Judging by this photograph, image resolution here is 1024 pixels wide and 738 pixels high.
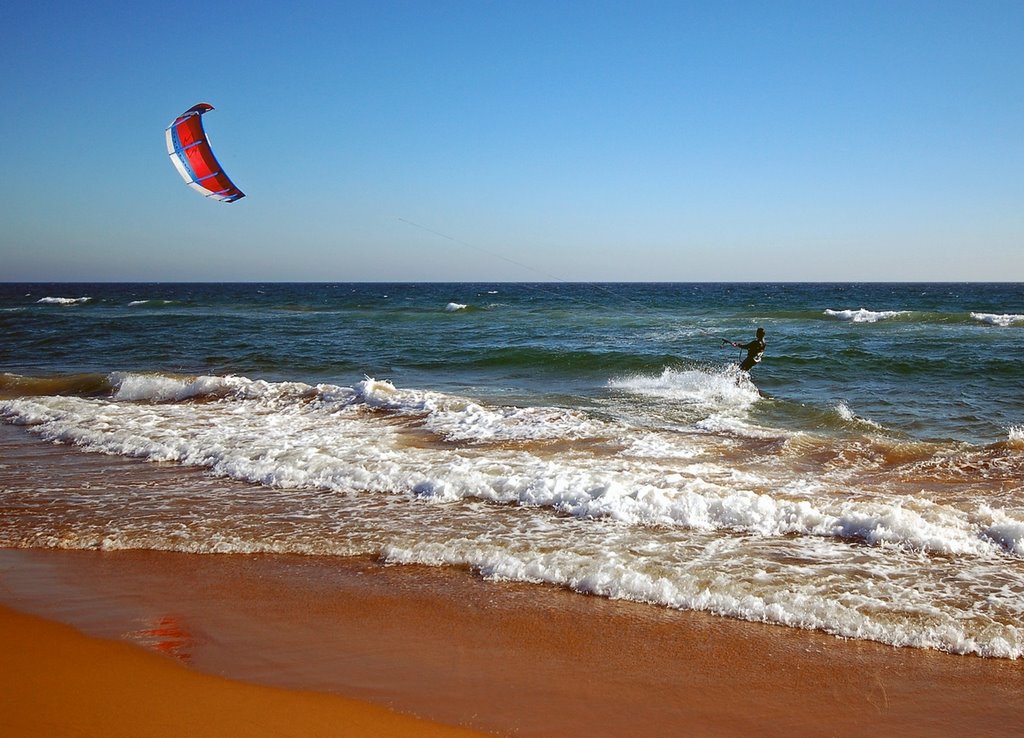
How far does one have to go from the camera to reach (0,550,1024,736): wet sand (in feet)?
12.0

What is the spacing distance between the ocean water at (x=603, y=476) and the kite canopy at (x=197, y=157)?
363 centimetres

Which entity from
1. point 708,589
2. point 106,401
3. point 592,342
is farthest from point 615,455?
point 592,342

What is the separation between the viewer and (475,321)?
35594 mm

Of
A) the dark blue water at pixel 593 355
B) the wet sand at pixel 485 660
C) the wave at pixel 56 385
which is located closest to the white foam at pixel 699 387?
the dark blue water at pixel 593 355

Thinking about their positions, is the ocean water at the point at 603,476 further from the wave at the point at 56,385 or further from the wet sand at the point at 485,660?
the wet sand at the point at 485,660

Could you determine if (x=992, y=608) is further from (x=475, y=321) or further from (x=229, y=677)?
(x=475, y=321)

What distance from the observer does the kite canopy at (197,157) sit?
1110cm

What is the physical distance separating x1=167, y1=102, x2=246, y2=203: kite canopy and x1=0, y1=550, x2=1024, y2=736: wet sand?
7378 millimetres

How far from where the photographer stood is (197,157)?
11.3 m

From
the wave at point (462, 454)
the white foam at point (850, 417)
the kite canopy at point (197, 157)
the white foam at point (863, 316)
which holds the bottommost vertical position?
the wave at point (462, 454)

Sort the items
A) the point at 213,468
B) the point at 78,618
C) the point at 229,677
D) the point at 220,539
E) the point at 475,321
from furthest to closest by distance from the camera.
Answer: the point at 475,321
the point at 213,468
the point at 220,539
the point at 78,618
the point at 229,677

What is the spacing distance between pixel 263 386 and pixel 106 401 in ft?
9.34

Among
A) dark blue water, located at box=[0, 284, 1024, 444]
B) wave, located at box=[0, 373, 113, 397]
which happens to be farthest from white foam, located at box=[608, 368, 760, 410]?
wave, located at box=[0, 373, 113, 397]

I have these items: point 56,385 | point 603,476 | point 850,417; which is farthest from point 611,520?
point 56,385
